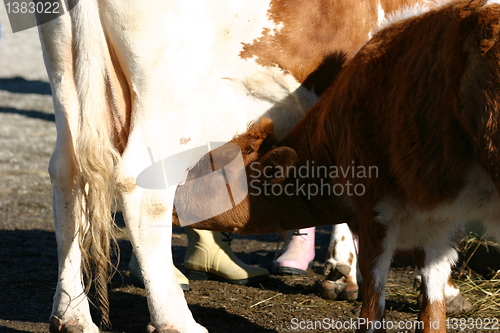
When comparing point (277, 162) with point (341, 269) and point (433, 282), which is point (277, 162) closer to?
point (433, 282)

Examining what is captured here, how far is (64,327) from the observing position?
115 inches

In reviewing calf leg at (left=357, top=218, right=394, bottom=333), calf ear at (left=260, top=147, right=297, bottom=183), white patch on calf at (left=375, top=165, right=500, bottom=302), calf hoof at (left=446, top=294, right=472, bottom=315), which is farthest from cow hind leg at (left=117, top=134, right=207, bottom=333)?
calf hoof at (left=446, top=294, right=472, bottom=315)

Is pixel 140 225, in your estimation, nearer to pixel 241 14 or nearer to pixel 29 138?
pixel 241 14

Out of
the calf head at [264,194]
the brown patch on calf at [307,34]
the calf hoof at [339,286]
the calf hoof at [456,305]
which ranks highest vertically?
the brown patch on calf at [307,34]

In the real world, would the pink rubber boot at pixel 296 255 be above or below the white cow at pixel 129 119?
below

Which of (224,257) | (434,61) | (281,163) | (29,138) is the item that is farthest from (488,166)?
(29,138)

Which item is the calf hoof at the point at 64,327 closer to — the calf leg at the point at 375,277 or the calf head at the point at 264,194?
the calf head at the point at 264,194

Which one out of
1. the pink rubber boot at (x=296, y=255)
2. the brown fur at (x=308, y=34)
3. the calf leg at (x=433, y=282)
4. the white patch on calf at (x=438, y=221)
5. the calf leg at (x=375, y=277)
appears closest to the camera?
the white patch on calf at (x=438, y=221)

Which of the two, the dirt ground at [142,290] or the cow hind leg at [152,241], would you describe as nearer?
the cow hind leg at [152,241]

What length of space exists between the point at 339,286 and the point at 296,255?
668 millimetres

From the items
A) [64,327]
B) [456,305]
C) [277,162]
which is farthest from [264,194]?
[456,305]

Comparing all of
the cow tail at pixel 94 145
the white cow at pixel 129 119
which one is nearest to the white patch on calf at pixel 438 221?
the white cow at pixel 129 119

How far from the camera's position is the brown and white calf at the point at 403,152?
6.91ft

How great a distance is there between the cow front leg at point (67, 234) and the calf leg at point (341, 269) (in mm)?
1424
